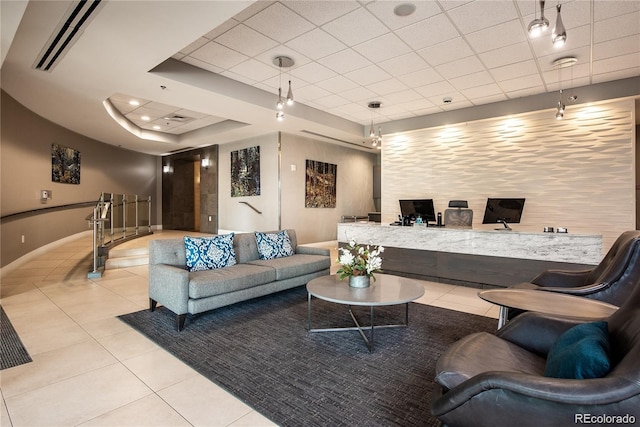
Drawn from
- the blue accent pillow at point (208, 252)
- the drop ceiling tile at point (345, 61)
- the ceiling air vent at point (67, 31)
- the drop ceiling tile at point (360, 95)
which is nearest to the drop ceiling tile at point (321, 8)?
the drop ceiling tile at point (345, 61)

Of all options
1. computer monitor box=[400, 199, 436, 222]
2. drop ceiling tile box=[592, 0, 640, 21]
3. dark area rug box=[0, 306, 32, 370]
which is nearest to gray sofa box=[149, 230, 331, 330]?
dark area rug box=[0, 306, 32, 370]

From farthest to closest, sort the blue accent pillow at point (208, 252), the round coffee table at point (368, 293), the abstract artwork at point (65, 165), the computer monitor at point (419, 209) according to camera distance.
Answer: the abstract artwork at point (65, 165) → the computer monitor at point (419, 209) → the blue accent pillow at point (208, 252) → the round coffee table at point (368, 293)

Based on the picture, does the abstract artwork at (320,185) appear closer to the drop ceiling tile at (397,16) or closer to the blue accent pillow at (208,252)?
the blue accent pillow at (208,252)

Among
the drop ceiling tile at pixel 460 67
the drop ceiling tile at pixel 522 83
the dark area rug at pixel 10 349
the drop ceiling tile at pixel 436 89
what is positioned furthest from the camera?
the drop ceiling tile at pixel 436 89

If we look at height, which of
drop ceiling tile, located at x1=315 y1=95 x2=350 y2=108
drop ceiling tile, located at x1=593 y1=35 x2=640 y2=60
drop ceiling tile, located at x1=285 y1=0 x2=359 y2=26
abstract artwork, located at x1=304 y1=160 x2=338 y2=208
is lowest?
abstract artwork, located at x1=304 y1=160 x2=338 y2=208

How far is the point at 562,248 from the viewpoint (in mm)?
4008

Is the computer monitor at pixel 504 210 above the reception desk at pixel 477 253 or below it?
above

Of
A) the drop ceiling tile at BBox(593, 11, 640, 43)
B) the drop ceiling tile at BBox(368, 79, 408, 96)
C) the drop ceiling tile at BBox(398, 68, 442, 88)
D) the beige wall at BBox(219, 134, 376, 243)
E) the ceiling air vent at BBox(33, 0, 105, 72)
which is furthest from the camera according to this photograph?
the beige wall at BBox(219, 134, 376, 243)

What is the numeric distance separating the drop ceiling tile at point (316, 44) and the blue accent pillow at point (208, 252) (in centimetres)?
259

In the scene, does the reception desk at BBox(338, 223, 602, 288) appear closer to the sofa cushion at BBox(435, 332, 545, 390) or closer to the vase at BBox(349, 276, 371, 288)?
the vase at BBox(349, 276, 371, 288)

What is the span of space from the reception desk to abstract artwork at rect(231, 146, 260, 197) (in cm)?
381

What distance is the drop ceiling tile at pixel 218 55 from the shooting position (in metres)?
4.13

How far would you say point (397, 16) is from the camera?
3.42 metres

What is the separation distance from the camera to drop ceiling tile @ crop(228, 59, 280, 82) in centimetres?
461
